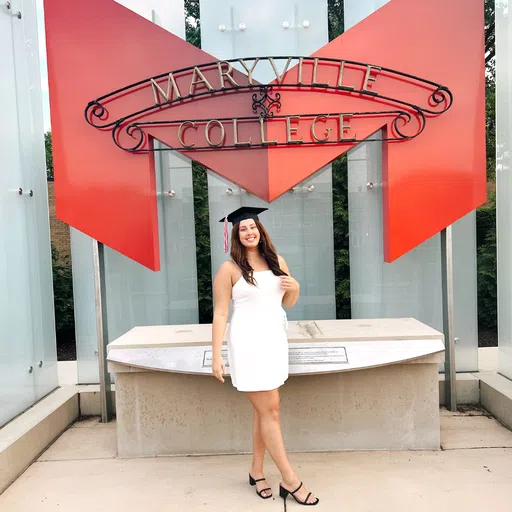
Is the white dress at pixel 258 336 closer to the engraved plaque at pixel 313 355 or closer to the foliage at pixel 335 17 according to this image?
the engraved plaque at pixel 313 355

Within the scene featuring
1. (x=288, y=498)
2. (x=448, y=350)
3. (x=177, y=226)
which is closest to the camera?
(x=288, y=498)

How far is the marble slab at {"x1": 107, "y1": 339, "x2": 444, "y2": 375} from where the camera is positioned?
3.53 metres

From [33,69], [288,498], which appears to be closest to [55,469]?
[288,498]

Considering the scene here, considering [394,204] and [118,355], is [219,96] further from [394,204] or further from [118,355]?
[118,355]

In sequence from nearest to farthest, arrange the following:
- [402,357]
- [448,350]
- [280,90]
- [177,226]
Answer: [402,357] < [280,90] < [448,350] < [177,226]

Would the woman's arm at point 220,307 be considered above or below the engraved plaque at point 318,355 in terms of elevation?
above

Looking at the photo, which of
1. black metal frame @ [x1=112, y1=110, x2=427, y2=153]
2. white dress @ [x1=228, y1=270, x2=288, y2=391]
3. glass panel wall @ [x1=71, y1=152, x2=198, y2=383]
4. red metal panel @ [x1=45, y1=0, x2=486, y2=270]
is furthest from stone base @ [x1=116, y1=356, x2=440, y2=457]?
black metal frame @ [x1=112, y1=110, x2=427, y2=153]

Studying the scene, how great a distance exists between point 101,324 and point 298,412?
188 centimetres

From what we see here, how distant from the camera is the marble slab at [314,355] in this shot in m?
3.53

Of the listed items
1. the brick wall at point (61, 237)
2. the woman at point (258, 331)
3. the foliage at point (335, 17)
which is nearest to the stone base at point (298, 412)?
the woman at point (258, 331)

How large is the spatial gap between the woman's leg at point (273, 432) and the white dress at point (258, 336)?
3.1 inches

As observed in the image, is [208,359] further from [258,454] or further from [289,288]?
[289,288]

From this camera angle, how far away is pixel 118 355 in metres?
3.70

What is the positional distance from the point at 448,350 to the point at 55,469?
3286 millimetres
